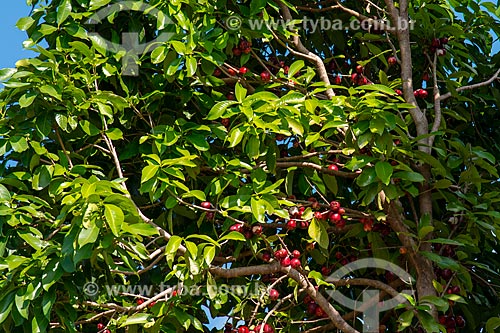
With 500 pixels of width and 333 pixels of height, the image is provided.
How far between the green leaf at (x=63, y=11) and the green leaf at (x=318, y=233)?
4.42 ft

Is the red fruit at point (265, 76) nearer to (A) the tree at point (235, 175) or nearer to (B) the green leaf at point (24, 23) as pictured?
(A) the tree at point (235, 175)

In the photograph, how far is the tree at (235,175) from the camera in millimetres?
3994

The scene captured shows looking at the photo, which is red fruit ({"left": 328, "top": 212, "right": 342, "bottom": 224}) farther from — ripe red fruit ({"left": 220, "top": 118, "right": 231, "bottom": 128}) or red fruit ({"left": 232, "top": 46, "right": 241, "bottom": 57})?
red fruit ({"left": 232, "top": 46, "right": 241, "bottom": 57})

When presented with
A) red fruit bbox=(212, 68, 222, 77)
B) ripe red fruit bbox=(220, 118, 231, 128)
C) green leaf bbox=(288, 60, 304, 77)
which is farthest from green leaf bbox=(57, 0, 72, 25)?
green leaf bbox=(288, 60, 304, 77)

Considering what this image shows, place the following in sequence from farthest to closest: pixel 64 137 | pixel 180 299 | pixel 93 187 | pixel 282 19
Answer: pixel 282 19 < pixel 64 137 < pixel 180 299 < pixel 93 187

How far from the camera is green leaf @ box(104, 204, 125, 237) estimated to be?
3.60 m

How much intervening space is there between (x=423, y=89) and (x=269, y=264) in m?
1.23

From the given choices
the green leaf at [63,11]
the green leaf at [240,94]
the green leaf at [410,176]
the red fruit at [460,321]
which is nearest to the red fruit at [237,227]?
the green leaf at [240,94]

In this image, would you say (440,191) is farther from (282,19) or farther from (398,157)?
(282,19)

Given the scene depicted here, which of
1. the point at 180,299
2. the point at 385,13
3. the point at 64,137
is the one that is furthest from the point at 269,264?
the point at 385,13

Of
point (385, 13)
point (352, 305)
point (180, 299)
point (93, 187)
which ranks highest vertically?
point (385, 13)

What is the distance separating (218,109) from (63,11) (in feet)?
2.80

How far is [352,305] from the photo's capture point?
14.8ft

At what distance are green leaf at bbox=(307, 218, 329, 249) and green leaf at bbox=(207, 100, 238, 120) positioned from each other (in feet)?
1.85
